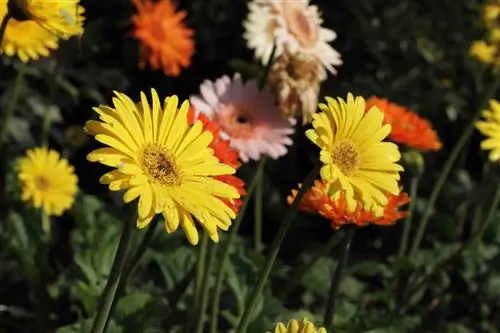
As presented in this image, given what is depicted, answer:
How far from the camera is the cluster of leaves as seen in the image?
1925 millimetres

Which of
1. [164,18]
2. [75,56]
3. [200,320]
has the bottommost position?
[200,320]

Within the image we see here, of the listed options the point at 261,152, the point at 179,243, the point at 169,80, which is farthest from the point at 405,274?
the point at 169,80

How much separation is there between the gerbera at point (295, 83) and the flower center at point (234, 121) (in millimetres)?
65

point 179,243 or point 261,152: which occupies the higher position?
point 261,152

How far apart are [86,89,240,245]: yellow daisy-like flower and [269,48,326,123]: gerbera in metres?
0.56

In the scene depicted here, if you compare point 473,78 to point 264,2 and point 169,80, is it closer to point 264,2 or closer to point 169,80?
point 169,80

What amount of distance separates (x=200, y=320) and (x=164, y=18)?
3.05 ft

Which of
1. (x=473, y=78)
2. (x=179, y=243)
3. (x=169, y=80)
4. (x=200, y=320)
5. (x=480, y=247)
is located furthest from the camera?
(x=473, y=78)

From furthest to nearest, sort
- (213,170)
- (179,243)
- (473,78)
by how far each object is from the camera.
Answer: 1. (473,78)
2. (179,243)
3. (213,170)

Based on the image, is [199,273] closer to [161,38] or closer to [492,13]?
[161,38]

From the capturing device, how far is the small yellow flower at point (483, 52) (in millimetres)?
2723

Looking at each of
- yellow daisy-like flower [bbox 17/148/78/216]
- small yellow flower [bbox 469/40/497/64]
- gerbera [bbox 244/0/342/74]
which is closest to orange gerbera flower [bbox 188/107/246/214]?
gerbera [bbox 244/0/342/74]

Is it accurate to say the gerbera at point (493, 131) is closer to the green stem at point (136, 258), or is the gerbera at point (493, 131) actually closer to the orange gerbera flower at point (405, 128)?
the orange gerbera flower at point (405, 128)

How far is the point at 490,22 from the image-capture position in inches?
102
